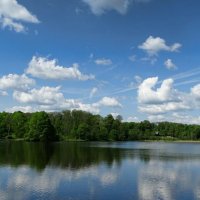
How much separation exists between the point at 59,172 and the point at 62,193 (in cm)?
1252

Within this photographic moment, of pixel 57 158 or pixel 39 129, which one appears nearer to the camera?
pixel 57 158

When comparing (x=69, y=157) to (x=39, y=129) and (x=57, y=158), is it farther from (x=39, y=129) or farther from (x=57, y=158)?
(x=39, y=129)

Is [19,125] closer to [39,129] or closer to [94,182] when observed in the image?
[39,129]

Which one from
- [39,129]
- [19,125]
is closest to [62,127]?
[19,125]

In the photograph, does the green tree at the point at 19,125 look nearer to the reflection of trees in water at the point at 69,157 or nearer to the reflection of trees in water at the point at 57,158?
the reflection of trees in water at the point at 69,157

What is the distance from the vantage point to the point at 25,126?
470 ft

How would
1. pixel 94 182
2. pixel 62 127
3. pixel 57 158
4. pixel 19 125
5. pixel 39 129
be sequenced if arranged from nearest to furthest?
pixel 94 182
pixel 57 158
pixel 39 129
pixel 19 125
pixel 62 127

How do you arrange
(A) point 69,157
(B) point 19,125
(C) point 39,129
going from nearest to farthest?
(A) point 69,157, (C) point 39,129, (B) point 19,125

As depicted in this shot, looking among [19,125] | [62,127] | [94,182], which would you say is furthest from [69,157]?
[62,127]

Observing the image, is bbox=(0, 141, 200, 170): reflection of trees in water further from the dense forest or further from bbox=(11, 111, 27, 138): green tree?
bbox=(11, 111, 27, 138): green tree

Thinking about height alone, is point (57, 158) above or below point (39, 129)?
below

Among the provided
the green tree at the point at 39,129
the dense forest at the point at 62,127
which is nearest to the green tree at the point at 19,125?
the dense forest at the point at 62,127

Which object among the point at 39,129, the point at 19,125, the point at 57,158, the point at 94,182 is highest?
the point at 19,125

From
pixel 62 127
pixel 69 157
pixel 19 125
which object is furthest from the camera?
pixel 62 127
